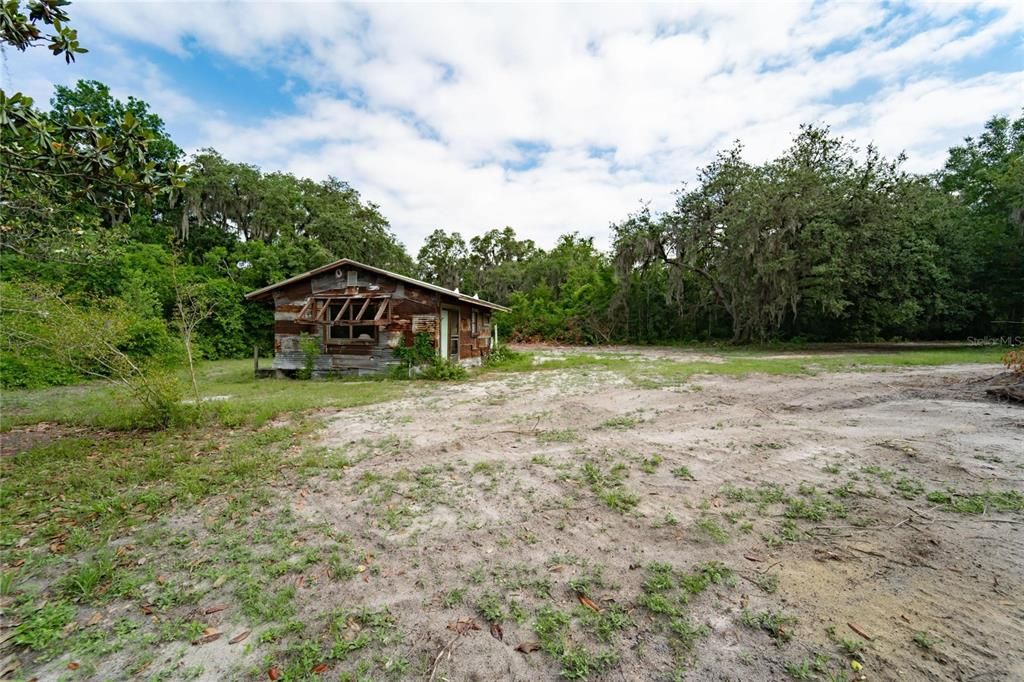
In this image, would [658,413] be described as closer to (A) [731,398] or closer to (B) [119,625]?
(A) [731,398]

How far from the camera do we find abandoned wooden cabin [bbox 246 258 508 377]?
11781 mm

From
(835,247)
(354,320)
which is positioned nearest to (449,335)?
(354,320)

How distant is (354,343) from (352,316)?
85 centimetres

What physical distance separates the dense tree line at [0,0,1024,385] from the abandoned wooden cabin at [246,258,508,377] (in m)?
2.39

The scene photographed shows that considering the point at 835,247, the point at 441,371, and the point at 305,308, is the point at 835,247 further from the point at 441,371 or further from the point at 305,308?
the point at 305,308

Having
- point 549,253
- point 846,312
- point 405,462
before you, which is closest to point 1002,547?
point 405,462

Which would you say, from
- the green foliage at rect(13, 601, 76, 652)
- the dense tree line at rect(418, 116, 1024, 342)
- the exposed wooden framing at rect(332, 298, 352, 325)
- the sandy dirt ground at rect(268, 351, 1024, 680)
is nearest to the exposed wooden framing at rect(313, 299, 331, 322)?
the exposed wooden framing at rect(332, 298, 352, 325)

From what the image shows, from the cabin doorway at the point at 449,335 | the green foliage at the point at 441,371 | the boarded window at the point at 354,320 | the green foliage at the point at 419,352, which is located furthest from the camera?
the cabin doorway at the point at 449,335

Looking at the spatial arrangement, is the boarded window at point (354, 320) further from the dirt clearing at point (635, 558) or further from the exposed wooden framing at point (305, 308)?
the dirt clearing at point (635, 558)

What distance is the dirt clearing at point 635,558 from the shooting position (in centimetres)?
187

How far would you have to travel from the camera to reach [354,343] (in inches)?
473

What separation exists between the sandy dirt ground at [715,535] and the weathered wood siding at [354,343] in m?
5.96

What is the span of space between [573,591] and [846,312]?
941 inches

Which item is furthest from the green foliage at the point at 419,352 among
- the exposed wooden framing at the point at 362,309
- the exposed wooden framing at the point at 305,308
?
the exposed wooden framing at the point at 305,308
